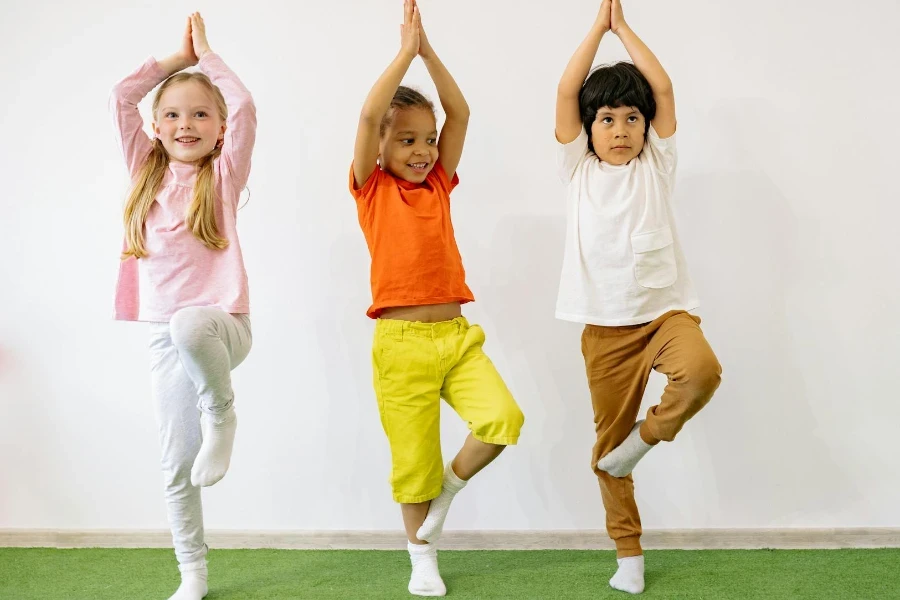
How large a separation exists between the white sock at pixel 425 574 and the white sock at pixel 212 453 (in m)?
Result: 0.57

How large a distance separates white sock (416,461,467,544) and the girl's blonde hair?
34.0 inches

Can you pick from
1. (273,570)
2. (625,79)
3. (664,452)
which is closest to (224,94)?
(625,79)

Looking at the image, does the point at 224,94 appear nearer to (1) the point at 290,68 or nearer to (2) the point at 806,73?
(1) the point at 290,68

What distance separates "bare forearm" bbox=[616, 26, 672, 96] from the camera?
2264mm

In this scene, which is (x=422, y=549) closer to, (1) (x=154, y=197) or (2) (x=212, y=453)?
(2) (x=212, y=453)

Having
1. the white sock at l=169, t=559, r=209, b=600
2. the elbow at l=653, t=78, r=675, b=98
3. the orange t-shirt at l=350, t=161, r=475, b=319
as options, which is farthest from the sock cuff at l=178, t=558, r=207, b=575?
the elbow at l=653, t=78, r=675, b=98

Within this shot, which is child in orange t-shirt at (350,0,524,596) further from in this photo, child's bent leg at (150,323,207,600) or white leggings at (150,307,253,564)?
child's bent leg at (150,323,207,600)

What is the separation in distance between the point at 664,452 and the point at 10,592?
6.47ft

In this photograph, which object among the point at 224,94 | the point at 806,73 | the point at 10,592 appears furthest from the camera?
the point at 806,73

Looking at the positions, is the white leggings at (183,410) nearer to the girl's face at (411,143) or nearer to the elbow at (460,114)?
the girl's face at (411,143)

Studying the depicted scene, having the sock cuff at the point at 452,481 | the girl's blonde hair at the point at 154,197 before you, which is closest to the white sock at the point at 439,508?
the sock cuff at the point at 452,481

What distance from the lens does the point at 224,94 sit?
2268 millimetres

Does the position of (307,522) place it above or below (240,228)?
below

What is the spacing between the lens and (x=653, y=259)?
227cm
